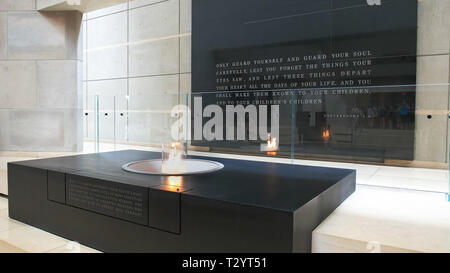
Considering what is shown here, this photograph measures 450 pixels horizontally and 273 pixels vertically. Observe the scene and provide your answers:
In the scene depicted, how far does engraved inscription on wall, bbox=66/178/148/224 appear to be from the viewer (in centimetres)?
163

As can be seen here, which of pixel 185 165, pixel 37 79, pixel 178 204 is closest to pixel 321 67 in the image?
pixel 185 165

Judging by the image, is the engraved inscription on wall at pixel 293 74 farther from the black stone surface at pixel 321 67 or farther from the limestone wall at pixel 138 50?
the limestone wall at pixel 138 50

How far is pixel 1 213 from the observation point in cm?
247

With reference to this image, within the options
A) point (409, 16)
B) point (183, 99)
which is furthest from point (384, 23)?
point (183, 99)

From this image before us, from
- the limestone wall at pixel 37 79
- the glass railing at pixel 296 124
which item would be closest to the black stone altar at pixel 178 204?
the glass railing at pixel 296 124

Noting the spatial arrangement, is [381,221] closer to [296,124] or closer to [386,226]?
[386,226]

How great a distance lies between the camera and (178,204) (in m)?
1.51

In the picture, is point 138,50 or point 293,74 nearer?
point 293,74

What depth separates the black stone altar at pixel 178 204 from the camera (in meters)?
1.34

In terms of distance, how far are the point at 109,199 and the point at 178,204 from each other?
0.46 meters
